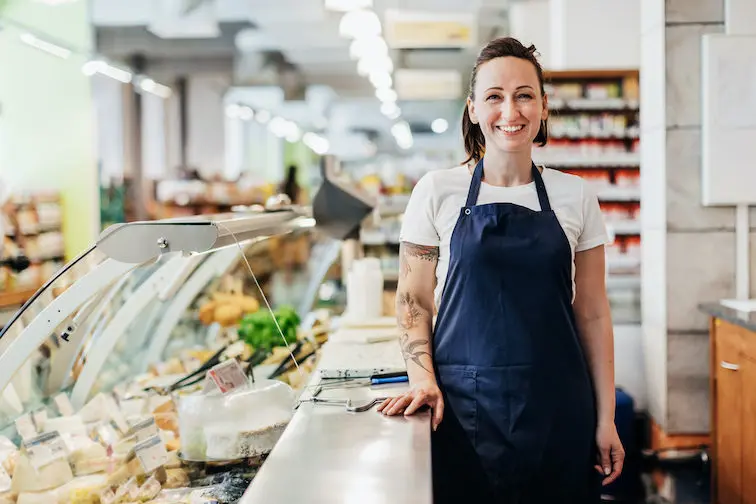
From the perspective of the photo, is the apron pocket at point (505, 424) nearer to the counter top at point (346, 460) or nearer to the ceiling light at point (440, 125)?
the counter top at point (346, 460)

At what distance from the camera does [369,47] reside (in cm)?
840

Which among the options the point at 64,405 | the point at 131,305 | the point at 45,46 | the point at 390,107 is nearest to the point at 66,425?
the point at 64,405

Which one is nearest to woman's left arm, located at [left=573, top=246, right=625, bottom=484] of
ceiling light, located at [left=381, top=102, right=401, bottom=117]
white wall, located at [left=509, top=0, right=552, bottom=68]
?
white wall, located at [left=509, top=0, right=552, bottom=68]

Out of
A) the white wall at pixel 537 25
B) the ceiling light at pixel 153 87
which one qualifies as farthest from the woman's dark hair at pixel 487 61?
the ceiling light at pixel 153 87

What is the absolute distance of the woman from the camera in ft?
6.51

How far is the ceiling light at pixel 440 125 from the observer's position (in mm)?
20719

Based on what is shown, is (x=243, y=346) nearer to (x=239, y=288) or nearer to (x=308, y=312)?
(x=239, y=288)

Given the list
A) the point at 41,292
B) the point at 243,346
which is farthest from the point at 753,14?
the point at 41,292

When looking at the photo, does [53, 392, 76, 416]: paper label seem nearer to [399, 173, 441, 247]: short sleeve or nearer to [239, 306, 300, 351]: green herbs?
[239, 306, 300, 351]: green herbs

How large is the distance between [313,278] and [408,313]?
3.23 metres

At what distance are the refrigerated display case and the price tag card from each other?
0.05 meters

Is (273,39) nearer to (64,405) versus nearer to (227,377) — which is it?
(64,405)

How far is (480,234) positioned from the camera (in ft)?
6.52

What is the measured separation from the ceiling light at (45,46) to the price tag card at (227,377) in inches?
300
